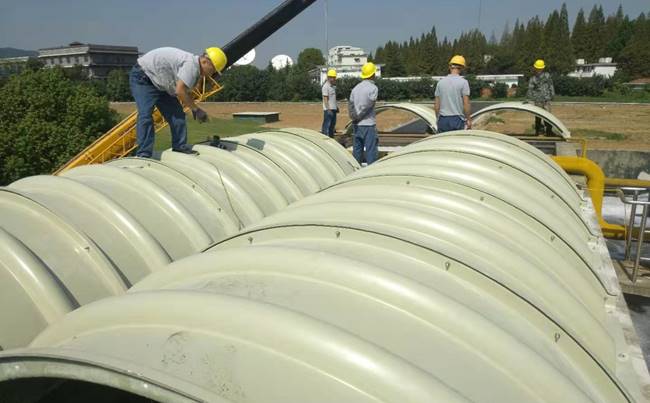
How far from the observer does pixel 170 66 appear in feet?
19.2

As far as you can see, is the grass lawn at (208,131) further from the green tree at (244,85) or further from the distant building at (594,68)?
the distant building at (594,68)

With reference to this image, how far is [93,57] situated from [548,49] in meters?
72.4

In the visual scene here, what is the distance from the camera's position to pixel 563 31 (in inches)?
2960

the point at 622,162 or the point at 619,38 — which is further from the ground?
the point at 619,38

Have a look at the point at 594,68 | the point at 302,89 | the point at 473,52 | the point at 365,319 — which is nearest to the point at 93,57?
the point at 302,89

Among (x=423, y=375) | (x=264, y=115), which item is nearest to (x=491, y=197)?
(x=423, y=375)

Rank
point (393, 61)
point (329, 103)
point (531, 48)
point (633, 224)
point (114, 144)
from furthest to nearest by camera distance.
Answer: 1. point (393, 61)
2. point (531, 48)
3. point (329, 103)
4. point (114, 144)
5. point (633, 224)

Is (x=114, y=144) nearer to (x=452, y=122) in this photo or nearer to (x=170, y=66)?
(x=170, y=66)

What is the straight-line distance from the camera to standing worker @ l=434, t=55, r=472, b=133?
332 inches

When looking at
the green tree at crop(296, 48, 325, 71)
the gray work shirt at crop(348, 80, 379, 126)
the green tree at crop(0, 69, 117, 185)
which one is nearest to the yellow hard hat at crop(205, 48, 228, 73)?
the gray work shirt at crop(348, 80, 379, 126)

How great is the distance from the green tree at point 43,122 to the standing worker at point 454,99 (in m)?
14.8

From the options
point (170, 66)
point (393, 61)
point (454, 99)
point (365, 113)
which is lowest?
point (365, 113)

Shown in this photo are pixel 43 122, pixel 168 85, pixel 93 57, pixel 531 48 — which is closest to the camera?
pixel 168 85

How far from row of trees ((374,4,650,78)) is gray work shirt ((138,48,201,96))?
72.2m
